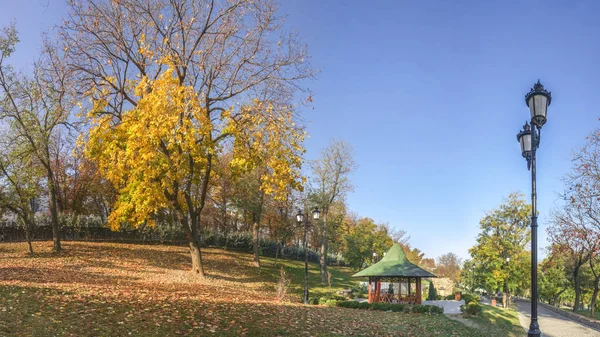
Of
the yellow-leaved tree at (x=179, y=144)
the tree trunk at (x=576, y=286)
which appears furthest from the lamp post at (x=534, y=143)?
the tree trunk at (x=576, y=286)

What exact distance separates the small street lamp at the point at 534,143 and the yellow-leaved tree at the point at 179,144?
10.5m

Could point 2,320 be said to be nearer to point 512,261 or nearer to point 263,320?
point 263,320

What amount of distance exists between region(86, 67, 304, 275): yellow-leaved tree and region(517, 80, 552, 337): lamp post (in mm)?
10542

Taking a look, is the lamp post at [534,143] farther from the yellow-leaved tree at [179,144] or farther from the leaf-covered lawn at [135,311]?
the yellow-leaved tree at [179,144]

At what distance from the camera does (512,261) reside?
1382 inches

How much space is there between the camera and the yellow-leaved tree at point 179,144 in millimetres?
16359

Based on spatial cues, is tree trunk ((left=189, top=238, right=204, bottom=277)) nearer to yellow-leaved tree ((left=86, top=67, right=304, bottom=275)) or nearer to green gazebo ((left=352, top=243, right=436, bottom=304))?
yellow-leaved tree ((left=86, top=67, right=304, bottom=275))

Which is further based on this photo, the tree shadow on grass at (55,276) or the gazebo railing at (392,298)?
the gazebo railing at (392,298)

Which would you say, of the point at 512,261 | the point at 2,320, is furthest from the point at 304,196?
the point at 2,320

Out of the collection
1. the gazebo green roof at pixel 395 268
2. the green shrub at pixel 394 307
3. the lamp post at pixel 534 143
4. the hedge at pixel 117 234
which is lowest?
the green shrub at pixel 394 307

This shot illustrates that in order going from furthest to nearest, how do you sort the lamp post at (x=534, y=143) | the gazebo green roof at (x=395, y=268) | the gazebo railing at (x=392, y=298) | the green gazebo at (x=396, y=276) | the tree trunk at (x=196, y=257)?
the gazebo railing at (x=392, y=298) < the green gazebo at (x=396, y=276) < the gazebo green roof at (x=395, y=268) < the tree trunk at (x=196, y=257) < the lamp post at (x=534, y=143)

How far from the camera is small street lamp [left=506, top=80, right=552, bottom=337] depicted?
7.45 metres

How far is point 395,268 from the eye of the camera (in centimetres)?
2488

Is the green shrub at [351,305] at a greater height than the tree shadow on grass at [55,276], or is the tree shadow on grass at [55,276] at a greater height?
the tree shadow on grass at [55,276]
